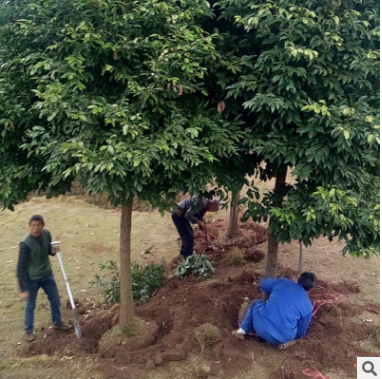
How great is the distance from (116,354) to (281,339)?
1946mm

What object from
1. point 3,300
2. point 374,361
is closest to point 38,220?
point 3,300

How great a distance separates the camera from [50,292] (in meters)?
5.99

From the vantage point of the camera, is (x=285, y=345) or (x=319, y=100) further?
(x=285, y=345)

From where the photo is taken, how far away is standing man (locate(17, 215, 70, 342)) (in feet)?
18.4

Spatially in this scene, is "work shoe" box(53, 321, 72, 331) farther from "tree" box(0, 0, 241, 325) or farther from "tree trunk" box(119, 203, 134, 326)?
"tree" box(0, 0, 241, 325)

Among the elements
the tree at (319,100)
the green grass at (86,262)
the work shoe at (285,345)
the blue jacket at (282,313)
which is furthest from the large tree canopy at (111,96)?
the work shoe at (285,345)

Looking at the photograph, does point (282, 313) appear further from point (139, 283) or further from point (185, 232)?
point (185, 232)

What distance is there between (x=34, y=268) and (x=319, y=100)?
13.5 ft

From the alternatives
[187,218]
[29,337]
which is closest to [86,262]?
[187,218]

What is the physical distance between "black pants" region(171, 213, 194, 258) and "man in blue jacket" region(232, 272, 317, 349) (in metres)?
2.61

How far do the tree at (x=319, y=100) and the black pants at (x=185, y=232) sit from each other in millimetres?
3629

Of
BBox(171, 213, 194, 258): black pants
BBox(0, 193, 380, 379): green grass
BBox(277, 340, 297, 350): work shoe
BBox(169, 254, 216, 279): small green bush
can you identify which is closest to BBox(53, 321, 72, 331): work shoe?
BBox(0, 193, 380, 379): green grass

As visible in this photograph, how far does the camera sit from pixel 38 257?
571 centimetres

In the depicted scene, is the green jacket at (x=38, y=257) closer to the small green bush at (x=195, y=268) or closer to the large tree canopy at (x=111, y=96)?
the large tree canopy at (x=111, y=96)
